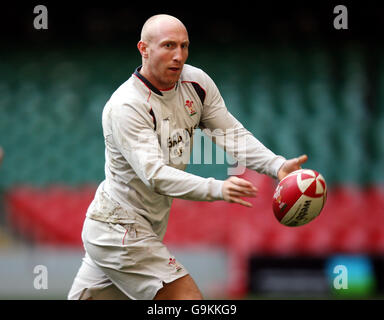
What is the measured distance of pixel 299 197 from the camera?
385 centimetres

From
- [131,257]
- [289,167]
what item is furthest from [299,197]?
[131,257]

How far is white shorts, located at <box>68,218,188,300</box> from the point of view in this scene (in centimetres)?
395

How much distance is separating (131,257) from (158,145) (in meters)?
0.71

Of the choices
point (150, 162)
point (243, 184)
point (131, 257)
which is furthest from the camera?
point (131, 257)

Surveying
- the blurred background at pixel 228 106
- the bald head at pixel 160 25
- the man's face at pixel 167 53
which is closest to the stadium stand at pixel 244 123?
the blurred background at pixel 228 106

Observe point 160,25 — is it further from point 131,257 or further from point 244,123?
point 244,123

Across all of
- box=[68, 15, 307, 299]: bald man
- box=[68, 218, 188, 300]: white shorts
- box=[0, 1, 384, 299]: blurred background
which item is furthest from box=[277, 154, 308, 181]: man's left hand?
box=[0, 1, 384, 299]: blurred background

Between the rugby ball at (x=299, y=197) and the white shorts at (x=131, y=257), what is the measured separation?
0.71 meters

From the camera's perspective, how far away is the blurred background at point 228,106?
9.95m

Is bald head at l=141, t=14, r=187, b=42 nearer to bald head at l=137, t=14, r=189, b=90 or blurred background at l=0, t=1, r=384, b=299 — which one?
bald head at l=137, t=14, r=189, b=90

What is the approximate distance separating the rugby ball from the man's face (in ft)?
2.96

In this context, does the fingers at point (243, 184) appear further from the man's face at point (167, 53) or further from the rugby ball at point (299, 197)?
the man's face at point (167, 53)

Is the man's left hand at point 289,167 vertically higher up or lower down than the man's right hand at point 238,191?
higher up

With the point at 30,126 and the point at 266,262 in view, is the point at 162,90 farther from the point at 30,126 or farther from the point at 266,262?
the point at 30,126
